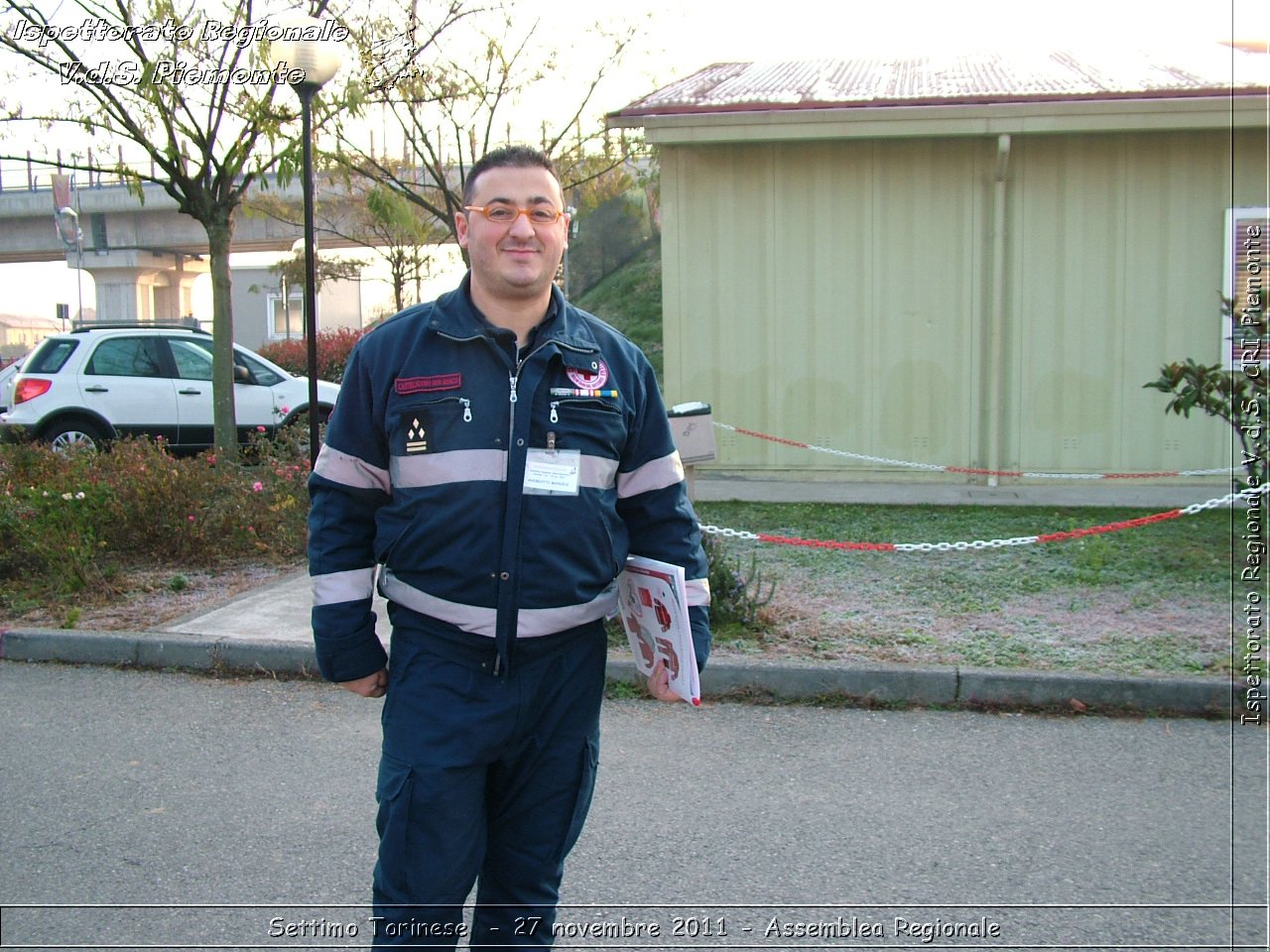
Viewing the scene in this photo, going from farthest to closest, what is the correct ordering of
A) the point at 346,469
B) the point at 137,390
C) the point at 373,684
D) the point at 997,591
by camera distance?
1. the point at 137,390
2. the point at 997,591
3. the point at 373,684
4. the point at 346,469

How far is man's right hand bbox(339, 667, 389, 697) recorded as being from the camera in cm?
272

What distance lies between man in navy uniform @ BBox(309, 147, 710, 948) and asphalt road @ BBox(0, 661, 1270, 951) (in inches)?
40.7

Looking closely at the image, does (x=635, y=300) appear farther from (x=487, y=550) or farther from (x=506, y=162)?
(x=487, y=550)

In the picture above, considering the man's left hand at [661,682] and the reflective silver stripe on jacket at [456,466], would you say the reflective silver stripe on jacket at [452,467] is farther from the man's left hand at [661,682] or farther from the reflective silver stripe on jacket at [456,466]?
the man's left hand at [661,682]

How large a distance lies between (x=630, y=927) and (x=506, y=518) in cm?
162

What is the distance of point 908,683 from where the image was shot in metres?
5.54

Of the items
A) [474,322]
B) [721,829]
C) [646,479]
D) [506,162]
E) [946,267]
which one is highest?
[946,267]

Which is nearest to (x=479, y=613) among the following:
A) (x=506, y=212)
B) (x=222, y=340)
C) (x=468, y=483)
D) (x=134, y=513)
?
(x=468, y=483)

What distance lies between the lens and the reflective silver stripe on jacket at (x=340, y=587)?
8.60 feet

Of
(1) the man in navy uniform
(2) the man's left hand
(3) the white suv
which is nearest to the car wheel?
(3) the white suv

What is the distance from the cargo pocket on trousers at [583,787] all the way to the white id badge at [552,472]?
0.61m

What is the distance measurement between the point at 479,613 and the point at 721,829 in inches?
77.9

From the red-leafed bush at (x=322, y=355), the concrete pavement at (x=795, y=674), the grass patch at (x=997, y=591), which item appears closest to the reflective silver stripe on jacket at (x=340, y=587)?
the concrete pavement at (x=795, y=674)

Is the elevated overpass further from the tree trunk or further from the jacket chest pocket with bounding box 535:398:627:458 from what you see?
the jacket chest pocket with bounding box 535:398:627:458
